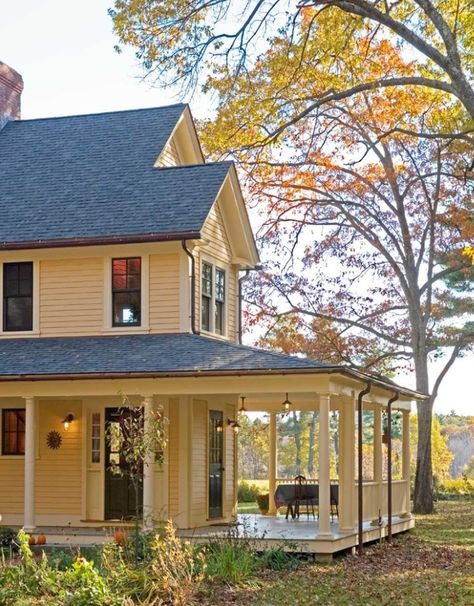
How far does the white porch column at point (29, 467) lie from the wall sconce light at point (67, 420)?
146cm

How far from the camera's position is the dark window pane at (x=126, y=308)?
2231cm

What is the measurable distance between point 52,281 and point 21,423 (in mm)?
2918

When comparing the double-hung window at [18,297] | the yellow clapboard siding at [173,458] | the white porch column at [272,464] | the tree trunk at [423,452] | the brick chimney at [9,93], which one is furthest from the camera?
the tree trunk at [423,452]

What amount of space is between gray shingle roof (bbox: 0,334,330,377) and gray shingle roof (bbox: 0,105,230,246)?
2.06 meters

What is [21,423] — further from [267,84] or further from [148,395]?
[267,84]

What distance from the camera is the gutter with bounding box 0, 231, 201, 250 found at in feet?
70.7

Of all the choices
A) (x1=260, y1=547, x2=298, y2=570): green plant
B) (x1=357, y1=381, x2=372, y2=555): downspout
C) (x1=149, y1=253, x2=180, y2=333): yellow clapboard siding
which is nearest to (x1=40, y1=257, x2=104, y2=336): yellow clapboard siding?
(x1=149, y1=253, x2=180, y2=333): yellow clapboard siding

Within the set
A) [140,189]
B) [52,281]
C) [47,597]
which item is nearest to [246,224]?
[140,189]

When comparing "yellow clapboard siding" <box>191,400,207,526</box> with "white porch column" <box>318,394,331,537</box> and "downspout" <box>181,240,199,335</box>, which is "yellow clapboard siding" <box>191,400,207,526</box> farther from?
"white porch column" <box>318,394,331,537</box>

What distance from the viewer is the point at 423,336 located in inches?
1353

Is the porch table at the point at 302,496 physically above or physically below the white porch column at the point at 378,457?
below

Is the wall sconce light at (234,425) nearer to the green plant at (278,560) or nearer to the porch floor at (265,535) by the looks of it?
the porch floor at (265,535)

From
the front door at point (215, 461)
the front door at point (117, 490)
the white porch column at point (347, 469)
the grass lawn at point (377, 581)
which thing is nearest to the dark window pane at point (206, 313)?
the front door at point (215, 461)

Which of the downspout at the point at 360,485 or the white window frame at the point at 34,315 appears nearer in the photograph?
the downspout at the point at 360,485
